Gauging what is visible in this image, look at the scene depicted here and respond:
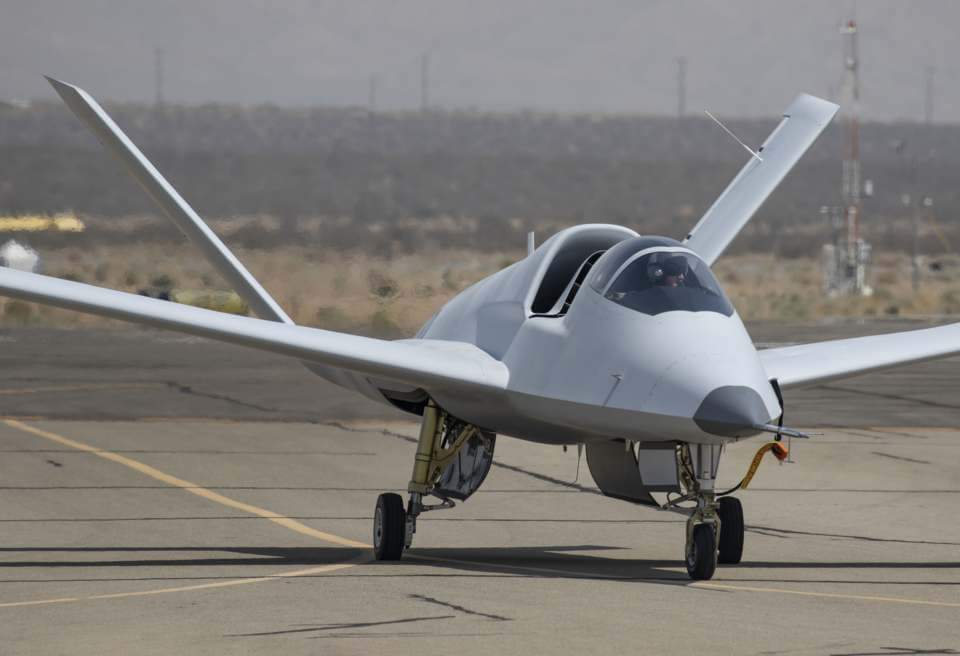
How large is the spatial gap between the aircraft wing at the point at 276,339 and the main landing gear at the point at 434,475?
860mm

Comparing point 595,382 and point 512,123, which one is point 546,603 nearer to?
point 595,382

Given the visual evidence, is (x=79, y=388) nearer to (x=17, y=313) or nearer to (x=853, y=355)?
(x=853, y=355)

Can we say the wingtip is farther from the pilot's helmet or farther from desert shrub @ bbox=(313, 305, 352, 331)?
desert shrub @ bbox=(313, 305, 352, 331)

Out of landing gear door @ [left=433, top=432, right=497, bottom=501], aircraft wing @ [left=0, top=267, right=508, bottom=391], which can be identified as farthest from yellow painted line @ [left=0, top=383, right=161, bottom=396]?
aircraft wing @ [left=0, top=267, right=508, bottom=391]

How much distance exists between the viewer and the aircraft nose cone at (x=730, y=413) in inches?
475

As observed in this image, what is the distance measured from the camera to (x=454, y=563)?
14.1m

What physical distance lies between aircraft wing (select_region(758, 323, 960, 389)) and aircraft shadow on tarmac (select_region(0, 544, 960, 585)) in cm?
162

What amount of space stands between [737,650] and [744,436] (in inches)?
100

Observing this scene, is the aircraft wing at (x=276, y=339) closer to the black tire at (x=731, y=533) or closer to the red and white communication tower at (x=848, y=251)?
the black tire at (x=731, y=533)

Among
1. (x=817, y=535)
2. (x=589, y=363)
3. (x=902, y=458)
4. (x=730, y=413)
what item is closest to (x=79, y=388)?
(x=902, y=458)

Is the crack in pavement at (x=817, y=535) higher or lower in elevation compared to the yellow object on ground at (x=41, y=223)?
lower

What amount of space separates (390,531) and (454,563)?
0.66 metres

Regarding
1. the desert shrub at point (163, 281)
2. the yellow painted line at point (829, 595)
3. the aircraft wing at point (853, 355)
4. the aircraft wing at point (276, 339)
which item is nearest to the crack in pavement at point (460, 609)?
the yellow painted line at point (829, 595)

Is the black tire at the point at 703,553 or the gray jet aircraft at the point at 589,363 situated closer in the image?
the gray jet aircraft at the point at 589,363
